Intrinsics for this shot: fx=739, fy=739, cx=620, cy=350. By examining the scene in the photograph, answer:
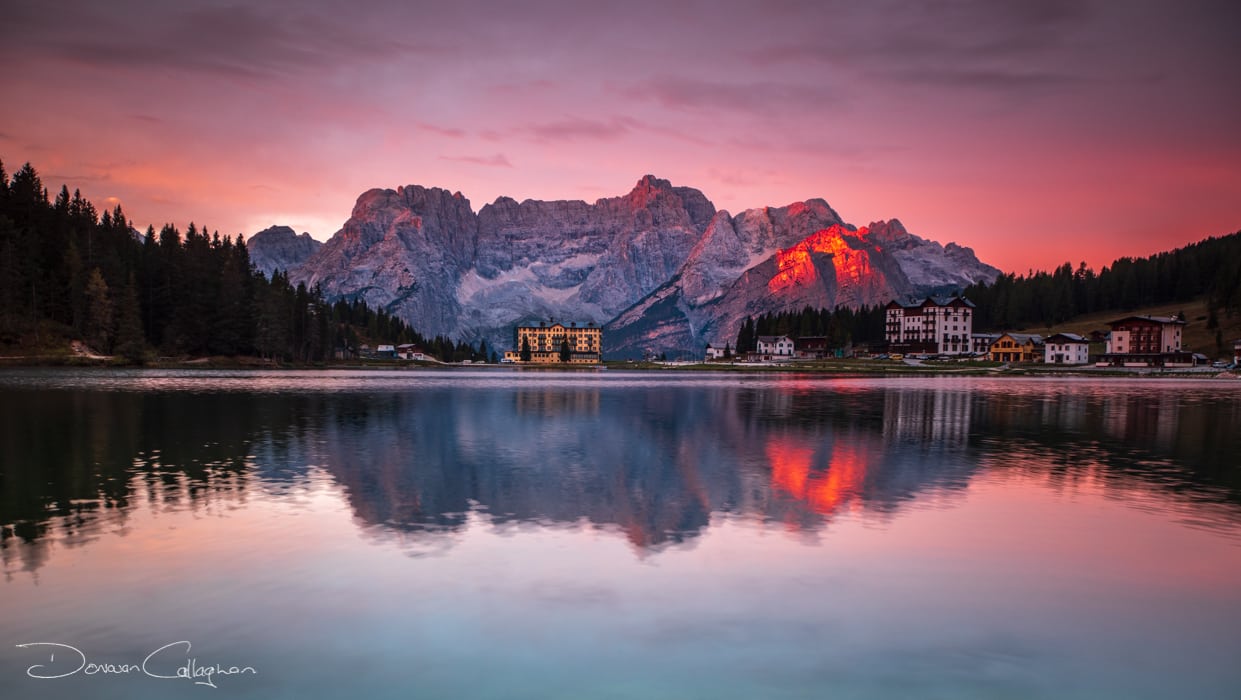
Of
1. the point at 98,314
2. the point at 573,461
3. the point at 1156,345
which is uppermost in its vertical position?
the point at 98,314

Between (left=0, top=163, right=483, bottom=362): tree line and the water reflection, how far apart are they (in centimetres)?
10106

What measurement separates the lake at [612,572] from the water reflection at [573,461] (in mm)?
244

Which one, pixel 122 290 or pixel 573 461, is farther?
pixel 122 290

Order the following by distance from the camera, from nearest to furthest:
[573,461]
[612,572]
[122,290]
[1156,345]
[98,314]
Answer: [612,572], [573,461], [98,314], [122,290], [1156,345]

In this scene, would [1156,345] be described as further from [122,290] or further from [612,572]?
[122,290]

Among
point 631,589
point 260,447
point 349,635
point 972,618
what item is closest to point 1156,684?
point 972,618

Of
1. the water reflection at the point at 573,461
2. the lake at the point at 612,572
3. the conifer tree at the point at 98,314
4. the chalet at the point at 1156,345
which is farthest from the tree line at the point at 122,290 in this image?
the chalet at the point at 1156,345

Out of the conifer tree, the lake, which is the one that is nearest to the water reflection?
the lake

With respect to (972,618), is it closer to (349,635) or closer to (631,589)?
(631,589)

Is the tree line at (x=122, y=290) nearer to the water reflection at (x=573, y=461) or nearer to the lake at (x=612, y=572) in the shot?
the water reflection at (x=573, y=461)

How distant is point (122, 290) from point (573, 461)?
161567 millimetres

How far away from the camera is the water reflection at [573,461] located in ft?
73.0

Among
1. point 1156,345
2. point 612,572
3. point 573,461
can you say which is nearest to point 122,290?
point 573,461

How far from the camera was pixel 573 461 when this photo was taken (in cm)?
3312
